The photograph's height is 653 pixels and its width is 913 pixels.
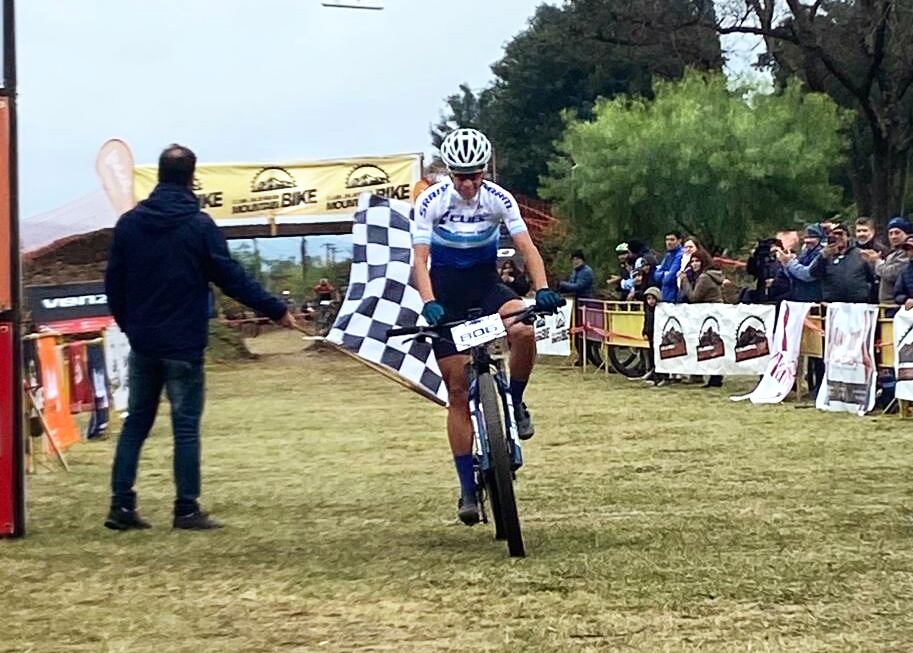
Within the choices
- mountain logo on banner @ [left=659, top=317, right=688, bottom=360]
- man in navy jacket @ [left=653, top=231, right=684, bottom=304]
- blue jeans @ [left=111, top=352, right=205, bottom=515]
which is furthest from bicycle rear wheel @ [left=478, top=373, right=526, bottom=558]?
man in navy jacket @ [left=653, top=231, right=684, bottom=304]

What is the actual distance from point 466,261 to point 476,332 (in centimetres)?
62

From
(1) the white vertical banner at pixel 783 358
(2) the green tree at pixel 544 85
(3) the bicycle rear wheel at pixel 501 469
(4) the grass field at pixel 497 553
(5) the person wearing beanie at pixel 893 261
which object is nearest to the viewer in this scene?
(4) the grass field at pixel 497 553

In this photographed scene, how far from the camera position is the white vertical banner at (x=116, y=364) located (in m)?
15.3

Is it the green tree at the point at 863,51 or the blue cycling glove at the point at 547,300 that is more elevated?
the green tree at the point at 863,51

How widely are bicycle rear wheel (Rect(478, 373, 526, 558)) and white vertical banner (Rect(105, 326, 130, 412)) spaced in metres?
8.78

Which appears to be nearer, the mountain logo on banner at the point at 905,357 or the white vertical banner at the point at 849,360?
the mountain logo on banner at the point at 905,357

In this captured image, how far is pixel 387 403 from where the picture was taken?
57.9 feet

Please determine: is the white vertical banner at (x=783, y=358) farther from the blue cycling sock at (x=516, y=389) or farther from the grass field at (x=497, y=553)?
the blue cycling sock at (x=516, y=389)

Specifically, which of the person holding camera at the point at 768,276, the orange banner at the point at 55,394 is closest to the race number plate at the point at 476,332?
→ the orange banner at the point at 55,394

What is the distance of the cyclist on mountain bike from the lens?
739cm

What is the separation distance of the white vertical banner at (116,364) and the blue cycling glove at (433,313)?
28.3 feet

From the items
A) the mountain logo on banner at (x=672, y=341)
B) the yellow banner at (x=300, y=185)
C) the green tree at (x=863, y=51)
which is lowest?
the mountain logo on banner at (x=672, y=341)

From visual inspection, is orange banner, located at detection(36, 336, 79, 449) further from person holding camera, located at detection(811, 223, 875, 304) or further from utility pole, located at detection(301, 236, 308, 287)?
utility pole, located at detection(301, 236, 308, 287)

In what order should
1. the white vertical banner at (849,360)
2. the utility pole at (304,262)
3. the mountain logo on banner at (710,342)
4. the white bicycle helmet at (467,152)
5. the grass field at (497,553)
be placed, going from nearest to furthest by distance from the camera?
the grass field at (497,553)
the white bicycle helmet at (467,152)
the white vertical banner at (849,360)
the mountain logo on banner at (710,342)
the utility pole at (304,262)
